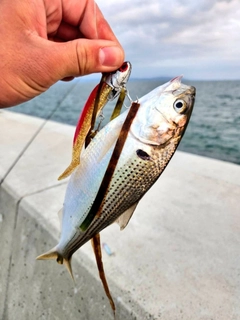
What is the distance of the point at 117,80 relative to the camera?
1.14 meters

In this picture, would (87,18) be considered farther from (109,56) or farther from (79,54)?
(109,56)

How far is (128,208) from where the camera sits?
1.20 metres

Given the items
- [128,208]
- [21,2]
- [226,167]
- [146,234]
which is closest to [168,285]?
[146,234]

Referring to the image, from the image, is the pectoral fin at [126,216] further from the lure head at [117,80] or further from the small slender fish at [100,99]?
the lure head at [117,80]

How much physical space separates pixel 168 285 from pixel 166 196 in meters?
1.06

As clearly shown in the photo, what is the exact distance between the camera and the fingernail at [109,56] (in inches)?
48.6

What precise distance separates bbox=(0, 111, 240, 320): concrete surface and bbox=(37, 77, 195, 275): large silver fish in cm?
65

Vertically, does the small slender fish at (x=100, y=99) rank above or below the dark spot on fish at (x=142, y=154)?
above

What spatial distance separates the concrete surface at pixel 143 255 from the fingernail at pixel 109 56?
3.55ft

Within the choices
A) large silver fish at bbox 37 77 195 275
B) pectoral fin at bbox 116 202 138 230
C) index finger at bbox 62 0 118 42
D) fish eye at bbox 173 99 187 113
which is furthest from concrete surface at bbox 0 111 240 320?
index finger at bbox 62 0 118 42

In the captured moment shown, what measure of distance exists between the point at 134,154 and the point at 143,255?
3.34ft

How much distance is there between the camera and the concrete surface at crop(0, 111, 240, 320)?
5.31ft

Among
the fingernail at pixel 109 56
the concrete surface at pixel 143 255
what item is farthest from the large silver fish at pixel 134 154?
the concrete surface at pixel 143 255

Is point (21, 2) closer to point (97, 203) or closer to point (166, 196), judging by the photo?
point (97, 203)
